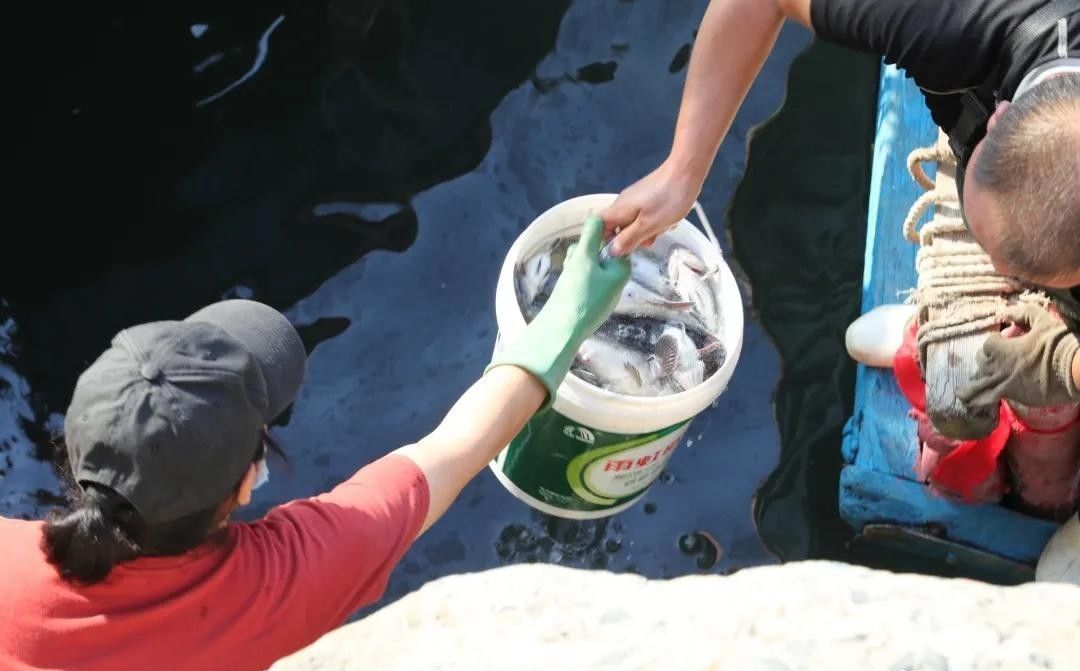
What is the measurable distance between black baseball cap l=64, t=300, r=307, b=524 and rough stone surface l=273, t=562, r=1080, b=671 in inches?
15.4

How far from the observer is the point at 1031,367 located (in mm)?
2195

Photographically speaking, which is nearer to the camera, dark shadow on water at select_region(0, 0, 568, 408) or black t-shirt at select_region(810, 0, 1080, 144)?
black t-shirt at select_region(810, 0, 1080, 144)

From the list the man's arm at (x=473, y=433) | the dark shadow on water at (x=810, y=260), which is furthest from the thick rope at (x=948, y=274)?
the man's arm at (x=473, y=433)

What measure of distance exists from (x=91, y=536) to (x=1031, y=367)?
1.85 metres

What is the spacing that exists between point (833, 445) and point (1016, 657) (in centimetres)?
157

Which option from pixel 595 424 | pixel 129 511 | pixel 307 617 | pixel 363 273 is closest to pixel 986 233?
pixel 595 424

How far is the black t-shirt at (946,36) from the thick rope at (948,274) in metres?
0.55

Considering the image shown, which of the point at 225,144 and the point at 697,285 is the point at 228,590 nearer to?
the point at 697,285

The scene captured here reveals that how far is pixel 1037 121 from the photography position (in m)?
1.65

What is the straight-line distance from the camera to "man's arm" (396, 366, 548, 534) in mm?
1838

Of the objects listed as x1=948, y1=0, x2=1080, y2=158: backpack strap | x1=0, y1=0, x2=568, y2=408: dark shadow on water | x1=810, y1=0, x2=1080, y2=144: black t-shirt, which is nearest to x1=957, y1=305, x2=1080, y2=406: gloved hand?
x1=948, y1=0, x2=1080, y2=158: backpack strap

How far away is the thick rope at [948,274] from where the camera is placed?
2.37m

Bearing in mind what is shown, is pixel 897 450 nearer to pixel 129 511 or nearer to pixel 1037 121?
pixel 1037 121

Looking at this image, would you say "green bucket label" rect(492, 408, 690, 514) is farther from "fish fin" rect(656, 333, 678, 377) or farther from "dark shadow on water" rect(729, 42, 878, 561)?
"dark shadow on water" rect(729, 42, 878, 561)
